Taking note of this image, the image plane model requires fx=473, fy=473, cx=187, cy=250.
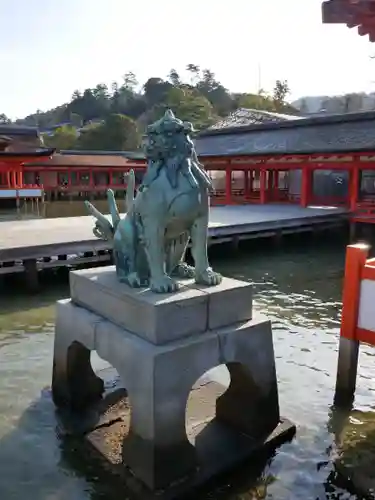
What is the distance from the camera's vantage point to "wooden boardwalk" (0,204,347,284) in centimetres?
975

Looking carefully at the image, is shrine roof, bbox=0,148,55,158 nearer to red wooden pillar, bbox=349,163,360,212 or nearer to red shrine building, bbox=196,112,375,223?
red shrine building, bbox=196,112,375,223

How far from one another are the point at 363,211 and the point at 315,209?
1.71m

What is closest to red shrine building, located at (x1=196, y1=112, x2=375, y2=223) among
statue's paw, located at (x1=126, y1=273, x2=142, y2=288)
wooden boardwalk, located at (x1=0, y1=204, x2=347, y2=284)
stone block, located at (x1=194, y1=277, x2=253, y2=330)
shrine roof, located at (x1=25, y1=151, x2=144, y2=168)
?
wooden boardwalk, located at (x1=0, y1=204, x2=347, y2=284)

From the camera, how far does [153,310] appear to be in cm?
350

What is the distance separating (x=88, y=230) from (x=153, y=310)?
9134 millimetres

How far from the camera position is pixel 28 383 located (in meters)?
5.61

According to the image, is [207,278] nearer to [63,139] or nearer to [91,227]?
[91,227]

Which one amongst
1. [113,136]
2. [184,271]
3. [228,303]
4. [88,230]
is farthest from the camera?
[113,136]

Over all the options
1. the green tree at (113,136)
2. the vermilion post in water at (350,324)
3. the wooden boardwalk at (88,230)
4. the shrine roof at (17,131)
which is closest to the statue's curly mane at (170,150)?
the vermilion post in water at (350,324)

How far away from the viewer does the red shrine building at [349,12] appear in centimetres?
449

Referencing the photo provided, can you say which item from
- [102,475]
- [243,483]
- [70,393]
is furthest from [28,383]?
[243,483]

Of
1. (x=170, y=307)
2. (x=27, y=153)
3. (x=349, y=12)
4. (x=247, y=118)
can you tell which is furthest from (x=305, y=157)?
(x=170, y=307)

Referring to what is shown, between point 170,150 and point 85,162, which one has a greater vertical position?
point 170,150

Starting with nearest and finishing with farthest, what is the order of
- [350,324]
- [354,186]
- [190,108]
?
[350,324] < [354,186] < [190,108]
